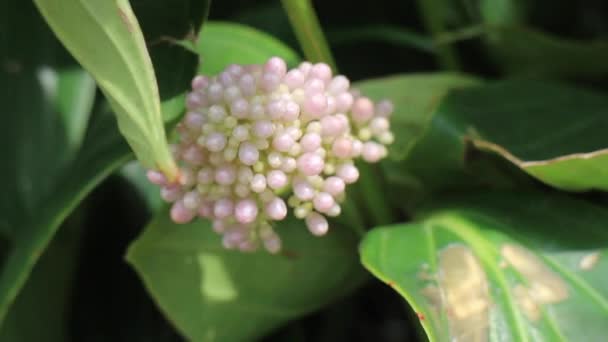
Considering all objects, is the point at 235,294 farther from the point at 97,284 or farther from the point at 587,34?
the point at 587,34

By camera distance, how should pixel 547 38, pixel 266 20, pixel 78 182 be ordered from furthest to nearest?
pixel 266 20
pixel 547 38
pixel 78 182

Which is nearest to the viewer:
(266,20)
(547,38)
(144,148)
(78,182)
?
(144,148)

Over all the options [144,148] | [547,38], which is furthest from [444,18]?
[144,148]

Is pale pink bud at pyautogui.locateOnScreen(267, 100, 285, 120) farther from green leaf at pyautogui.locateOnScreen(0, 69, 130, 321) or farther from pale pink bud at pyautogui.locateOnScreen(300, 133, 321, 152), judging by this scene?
green leaf at pyautogui.locateOnScreen(0, 69, 130, 321)

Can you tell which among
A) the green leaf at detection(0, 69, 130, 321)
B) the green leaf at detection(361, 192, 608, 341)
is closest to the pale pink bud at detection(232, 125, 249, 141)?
the green leaf at detection(361, 192, 608, 341)

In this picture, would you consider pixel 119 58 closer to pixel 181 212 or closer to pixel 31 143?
pixel 181 212

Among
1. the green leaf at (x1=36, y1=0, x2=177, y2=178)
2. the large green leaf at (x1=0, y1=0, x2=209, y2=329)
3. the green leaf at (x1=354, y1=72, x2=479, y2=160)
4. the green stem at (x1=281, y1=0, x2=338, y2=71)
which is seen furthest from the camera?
the large green leaf at (x1=0, y1=0, x2=209, y2=329)

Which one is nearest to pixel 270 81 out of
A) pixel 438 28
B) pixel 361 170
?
pixel 361 170
